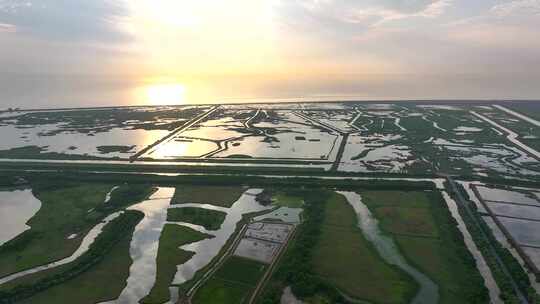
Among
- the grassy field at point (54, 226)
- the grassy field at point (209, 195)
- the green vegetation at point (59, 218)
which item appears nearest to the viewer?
the grassy field at point (54, 226)

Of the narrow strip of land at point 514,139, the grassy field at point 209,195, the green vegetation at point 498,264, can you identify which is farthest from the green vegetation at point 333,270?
the narrow strip of land at point 514,139

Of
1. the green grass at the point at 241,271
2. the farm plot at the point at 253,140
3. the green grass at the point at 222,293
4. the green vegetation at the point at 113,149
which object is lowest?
the green grass at the point at 222,293

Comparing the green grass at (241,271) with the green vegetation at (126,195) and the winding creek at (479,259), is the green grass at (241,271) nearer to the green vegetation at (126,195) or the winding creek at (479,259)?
the winding creek at (479,259)

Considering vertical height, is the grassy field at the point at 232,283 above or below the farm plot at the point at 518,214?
below

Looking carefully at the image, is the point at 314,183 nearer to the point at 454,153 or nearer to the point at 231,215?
the point at 231,215

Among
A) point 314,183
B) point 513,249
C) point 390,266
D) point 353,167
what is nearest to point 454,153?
point 353,167

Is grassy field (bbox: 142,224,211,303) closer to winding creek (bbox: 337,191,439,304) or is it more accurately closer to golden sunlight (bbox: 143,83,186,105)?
winding creek (bbox: 337,191,439,304)

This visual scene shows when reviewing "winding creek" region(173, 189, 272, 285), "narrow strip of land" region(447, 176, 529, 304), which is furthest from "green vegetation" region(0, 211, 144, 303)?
"narrow strip of land" region(447, 176, 529, 304)

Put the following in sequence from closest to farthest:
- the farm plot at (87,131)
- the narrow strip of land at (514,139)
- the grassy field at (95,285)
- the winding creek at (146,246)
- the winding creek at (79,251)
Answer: the grassy field at (95,285) < the winding creek at (146,246) < the winding creek at (79,251) < the narrow strip of land at (514,139) < the farm plot at (87,131)
